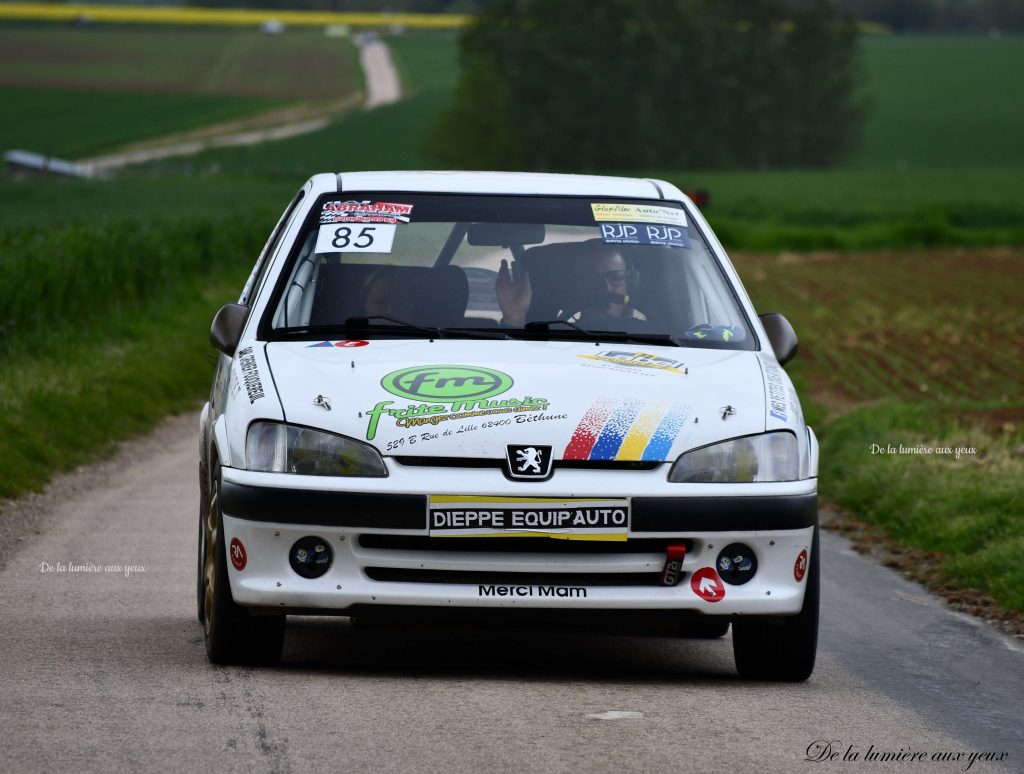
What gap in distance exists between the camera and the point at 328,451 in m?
5.95

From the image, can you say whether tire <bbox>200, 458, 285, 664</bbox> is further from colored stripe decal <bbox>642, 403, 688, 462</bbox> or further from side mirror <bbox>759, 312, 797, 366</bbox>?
side mirror <bbox>759, 312, 797, 366</bbox>

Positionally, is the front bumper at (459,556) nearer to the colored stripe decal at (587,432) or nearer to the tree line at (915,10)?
the colored stripe decal at (587,432)

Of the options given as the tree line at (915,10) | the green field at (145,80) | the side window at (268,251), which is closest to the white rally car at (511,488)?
the side window at (268,251)

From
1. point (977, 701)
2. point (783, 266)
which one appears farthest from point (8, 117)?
point (977, 701)

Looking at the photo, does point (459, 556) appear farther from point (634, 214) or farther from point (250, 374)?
point (634, 214)

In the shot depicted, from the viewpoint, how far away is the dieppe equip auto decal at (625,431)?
233 inches

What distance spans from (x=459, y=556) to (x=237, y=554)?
2.25ft

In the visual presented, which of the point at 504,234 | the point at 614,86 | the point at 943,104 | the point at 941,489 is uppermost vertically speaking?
the point at 504,234

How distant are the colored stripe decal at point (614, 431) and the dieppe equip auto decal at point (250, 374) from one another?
3.51 ft

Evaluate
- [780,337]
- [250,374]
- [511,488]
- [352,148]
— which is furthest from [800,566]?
[352,148]

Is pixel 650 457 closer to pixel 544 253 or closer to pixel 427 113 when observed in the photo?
pixel 544 253

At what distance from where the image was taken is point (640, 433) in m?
5.98

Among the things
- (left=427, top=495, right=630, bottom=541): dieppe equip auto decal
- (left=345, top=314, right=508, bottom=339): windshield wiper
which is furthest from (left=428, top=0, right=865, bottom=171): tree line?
(left=427, top=495, right=630, bottom=541): dieppe equip auto decal

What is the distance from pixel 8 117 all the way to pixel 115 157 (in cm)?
915
